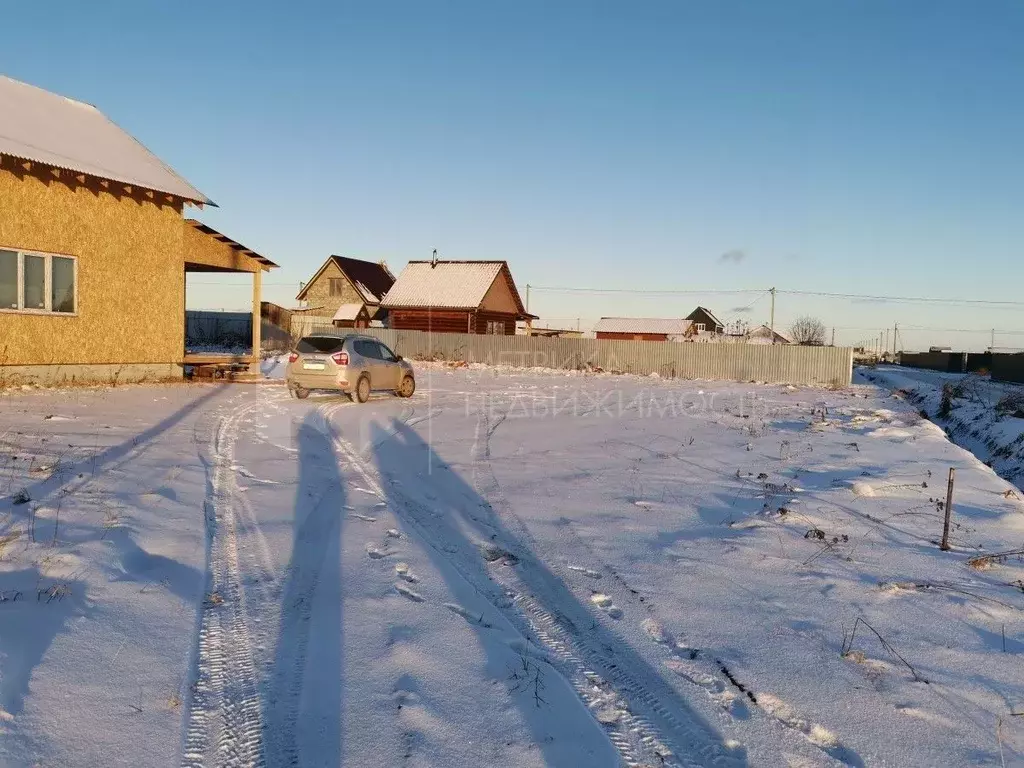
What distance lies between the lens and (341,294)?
172 ft

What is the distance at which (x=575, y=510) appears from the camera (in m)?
7.64

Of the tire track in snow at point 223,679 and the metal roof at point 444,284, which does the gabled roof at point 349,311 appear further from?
the tire track in snow at point 223,679

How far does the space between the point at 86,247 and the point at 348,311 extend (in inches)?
1404

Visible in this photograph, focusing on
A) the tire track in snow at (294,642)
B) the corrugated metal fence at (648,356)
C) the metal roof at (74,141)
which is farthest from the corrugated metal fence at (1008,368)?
the tire track in snow at (294,642)

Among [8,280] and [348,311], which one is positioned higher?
[348,311]

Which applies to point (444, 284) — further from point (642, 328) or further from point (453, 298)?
point (642, 328)

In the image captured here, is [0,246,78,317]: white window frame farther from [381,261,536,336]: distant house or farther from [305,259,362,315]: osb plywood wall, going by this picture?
[305,259,362,315]: osb plywood wall

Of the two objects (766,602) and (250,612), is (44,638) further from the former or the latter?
(766,602)

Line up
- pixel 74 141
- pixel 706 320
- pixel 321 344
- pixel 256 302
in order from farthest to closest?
1. pixel 706 320
2. pixel 256 302
3. pixel 74 141
4. pixel 321 344

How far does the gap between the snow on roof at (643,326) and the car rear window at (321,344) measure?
56462 mm

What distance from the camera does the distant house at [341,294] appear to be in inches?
2029

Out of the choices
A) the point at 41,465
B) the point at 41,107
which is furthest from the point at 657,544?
the point at 41,107

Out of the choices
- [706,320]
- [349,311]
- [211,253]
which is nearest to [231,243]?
[211,253]

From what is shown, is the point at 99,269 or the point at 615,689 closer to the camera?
the point at 615,689
